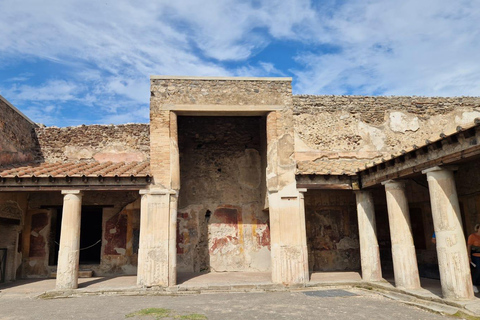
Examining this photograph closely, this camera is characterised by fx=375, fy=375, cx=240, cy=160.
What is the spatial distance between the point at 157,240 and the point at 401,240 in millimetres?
5379

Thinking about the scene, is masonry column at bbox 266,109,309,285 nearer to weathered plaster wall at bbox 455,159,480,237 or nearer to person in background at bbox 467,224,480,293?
person in background at bbox 467,224,480,293

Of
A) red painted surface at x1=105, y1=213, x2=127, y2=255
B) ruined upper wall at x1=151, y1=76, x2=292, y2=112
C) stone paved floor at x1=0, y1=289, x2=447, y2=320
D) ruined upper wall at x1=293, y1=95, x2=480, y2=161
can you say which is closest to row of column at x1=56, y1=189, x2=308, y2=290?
stone paved floor at x1=0, y1=289, x2=447, y2=320

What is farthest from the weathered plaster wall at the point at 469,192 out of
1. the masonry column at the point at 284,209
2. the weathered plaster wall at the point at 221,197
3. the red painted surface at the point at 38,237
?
the red painted surface at the point at 38,237

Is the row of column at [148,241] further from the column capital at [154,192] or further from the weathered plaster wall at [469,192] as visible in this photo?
the weathered plaster wall at [469,192]

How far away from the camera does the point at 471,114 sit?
10906 mm

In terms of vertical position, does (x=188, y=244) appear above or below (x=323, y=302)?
above

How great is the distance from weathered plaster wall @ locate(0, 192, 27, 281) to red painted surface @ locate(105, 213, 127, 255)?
7.94 ft

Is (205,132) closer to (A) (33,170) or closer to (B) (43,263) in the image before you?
(A) (33,170)

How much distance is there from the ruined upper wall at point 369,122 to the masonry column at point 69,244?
18.7ft

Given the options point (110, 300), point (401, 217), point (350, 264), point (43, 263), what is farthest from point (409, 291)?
point (43, 263)

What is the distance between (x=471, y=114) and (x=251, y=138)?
651cm

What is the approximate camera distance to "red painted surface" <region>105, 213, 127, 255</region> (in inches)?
433

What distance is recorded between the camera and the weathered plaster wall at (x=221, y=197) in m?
11.3

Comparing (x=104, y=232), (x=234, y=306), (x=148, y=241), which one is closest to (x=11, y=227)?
(x=104, y=232)
